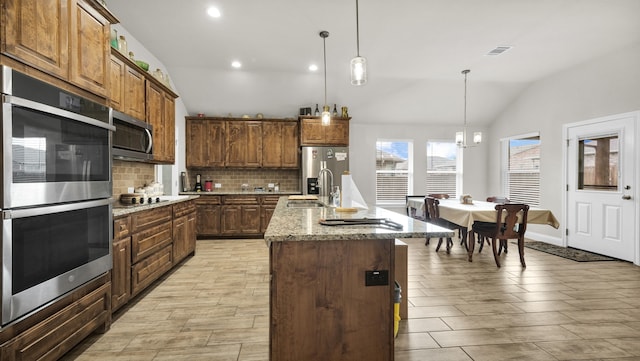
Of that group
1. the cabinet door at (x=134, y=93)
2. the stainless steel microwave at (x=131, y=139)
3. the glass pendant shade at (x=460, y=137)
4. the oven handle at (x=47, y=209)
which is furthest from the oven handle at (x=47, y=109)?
the glass pendant shade at (x=460, y=137)

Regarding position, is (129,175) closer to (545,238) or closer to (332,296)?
(332,296)

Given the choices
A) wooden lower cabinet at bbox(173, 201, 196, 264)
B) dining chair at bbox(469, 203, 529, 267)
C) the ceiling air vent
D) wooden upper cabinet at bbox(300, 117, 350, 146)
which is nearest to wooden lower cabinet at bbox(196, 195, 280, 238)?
wooden lower cabinet at bbox(173, 201, 196, 264)

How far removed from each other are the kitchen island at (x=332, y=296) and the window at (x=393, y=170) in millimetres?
5303

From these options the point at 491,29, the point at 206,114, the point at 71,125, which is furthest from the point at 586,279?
the point at 206,114

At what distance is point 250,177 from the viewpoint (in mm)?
6520

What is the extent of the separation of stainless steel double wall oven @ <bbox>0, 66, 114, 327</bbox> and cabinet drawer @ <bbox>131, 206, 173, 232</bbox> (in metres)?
0.57

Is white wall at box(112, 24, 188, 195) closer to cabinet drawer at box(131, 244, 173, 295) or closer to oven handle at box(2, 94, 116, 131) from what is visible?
cabinet drawer at box(131, 244, 173, 295)

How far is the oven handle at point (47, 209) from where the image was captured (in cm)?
145

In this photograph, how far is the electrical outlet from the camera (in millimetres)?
1653

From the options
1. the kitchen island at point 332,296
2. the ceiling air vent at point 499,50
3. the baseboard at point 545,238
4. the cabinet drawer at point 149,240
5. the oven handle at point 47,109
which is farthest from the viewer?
the baseboard at point 545,238

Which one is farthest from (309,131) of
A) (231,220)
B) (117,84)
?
(117,84)

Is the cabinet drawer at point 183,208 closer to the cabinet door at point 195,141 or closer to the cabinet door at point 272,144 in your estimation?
the cabinet door at point 195,141

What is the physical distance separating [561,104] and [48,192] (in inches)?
268

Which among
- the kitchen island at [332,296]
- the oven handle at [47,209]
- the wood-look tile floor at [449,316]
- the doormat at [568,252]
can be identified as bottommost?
the wood-look tile floor at [449,316]
